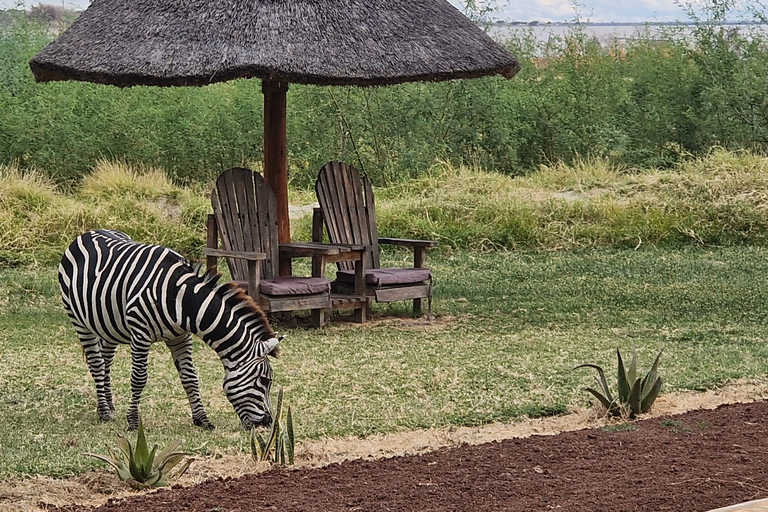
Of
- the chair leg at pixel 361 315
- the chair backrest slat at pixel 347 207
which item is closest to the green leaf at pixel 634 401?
the chair leg at pixel 361 315

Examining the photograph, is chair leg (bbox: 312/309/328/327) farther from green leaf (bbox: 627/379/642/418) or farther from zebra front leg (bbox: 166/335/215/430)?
green leaf (bbox: 627/379/642/418)

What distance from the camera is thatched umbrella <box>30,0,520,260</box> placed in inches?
401

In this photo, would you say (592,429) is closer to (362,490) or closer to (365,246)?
(362,490)

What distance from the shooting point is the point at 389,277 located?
1036 centimetres

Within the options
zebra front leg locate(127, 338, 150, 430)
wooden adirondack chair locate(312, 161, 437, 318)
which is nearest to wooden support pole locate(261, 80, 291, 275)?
wooden adirondack chair locate(312, 161, 437, 318)

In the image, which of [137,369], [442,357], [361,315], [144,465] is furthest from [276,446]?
[361,315]

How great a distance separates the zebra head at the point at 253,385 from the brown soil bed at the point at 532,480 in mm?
1041

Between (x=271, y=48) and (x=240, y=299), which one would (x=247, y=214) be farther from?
(x=240, y=299)

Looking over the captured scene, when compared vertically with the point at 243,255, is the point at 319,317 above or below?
below

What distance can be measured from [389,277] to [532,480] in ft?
18.7

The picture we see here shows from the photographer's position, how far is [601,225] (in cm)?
1538

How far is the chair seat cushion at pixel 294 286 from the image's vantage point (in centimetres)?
965

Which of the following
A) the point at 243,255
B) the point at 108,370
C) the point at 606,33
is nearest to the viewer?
the point at 108,370

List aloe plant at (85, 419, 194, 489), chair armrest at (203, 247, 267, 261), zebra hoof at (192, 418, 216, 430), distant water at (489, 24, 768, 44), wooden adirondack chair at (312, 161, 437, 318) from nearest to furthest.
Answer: aloe plant at (85, 419, 194, 489), zebra hoof at (192, 418, 216, 430), chair armrest at (203, 247, 267, 261), wooden adirondack chair at (312, 161, 437, 318), distant water at (489, 24, 768, 44)
